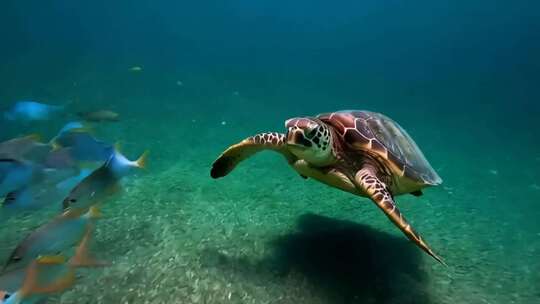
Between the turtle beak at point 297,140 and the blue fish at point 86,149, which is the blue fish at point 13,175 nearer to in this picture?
the blue fish at point 86,149

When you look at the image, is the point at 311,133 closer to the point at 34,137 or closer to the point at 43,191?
the point at 43,191

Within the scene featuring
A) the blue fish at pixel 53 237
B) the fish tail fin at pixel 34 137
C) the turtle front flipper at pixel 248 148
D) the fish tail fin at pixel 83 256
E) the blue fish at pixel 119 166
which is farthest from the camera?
the turtle front flipper at pixel 248 148

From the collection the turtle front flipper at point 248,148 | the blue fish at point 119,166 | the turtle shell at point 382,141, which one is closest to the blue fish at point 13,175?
the blue fish at point 119,166

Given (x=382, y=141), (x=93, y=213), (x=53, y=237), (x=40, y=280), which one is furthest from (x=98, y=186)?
(x=382, y=141)

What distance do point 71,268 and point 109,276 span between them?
113 centimetres

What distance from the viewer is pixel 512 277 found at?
3.46 meters

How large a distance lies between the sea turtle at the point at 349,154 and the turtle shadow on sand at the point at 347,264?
21.9 inches

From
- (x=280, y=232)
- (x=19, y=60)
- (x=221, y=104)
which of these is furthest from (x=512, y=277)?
(x=19, y=60)

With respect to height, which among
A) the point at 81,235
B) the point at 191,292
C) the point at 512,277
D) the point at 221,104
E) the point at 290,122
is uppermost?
the point at 221,104

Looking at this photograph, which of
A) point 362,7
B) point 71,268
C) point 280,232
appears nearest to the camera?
point 71,268

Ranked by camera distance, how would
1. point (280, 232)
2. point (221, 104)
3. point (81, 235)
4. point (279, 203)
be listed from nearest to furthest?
point (81, 235) → point (280, 232) → point (279, 203) → point (221, 104)

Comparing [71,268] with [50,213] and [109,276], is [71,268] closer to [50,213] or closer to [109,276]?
[109,276]

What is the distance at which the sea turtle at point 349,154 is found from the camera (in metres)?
3.05

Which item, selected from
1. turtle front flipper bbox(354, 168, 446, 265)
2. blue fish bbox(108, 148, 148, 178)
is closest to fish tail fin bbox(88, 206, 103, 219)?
blue fish bbox(108, 148, 148, 178)
